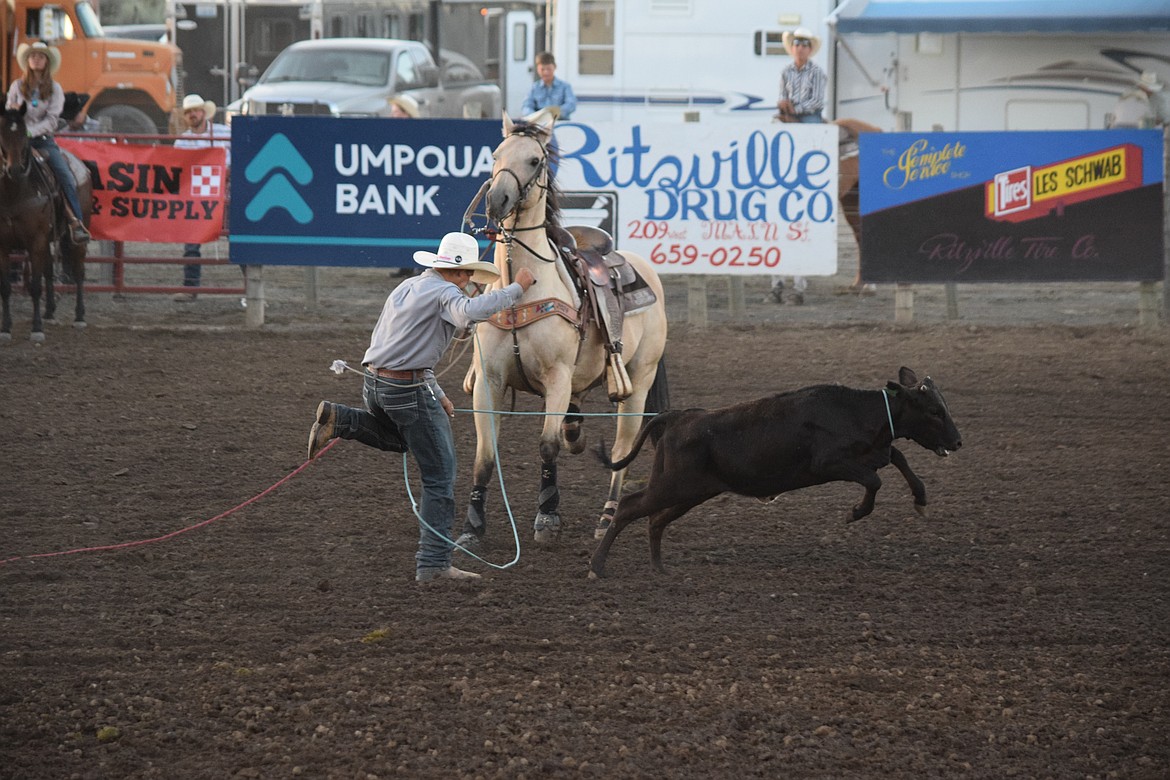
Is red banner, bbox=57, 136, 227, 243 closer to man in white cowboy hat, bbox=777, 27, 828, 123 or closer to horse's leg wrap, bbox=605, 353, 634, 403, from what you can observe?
man in white cowboy hat, bbox=777, 27, 828, 123

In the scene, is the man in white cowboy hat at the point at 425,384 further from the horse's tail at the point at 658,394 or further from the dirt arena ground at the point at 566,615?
the horse's tail at the point at 658,394

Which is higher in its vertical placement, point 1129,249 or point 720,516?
point 1129,249

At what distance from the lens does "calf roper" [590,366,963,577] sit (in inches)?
245

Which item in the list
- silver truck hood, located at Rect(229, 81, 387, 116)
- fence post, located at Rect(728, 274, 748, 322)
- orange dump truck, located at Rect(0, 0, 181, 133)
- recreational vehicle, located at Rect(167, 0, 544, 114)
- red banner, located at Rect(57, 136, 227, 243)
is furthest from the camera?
recreational vehicle, located at Rect(167, 0, 544, 114)

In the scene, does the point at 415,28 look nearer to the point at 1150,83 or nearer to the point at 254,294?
the point at 254,294

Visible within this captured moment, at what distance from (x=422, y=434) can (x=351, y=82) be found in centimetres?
1666

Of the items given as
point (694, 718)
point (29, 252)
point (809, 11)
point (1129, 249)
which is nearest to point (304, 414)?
point (29, 252)

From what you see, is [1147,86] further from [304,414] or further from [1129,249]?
[304,414]

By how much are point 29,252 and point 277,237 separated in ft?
7.50

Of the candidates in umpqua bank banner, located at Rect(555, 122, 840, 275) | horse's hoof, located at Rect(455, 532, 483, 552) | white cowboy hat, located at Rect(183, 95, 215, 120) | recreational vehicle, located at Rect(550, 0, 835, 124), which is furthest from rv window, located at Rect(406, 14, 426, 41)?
horse's hoof, located at Rect(455, 532, 483, 552)

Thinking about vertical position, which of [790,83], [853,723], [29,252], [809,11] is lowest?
[853,723]

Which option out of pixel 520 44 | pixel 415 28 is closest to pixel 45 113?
pixel 415 28

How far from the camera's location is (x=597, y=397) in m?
11.0

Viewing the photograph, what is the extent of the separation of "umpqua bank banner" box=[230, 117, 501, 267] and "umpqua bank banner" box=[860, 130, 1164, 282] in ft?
13.3
